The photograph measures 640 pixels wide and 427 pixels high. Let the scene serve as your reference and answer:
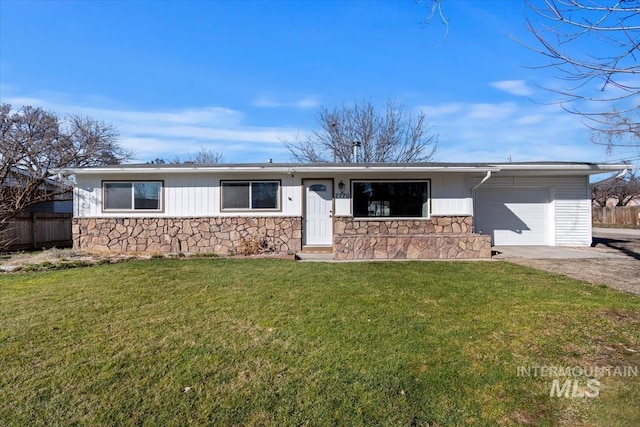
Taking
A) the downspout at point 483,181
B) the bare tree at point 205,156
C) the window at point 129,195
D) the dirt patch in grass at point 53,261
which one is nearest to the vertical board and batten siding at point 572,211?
the downspout at point 483,181

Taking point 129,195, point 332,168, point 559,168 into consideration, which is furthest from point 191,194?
point 559,168

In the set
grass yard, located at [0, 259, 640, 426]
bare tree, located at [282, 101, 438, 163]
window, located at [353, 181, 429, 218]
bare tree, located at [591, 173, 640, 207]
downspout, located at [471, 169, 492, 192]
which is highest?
bare tree, located at [282, 101, 438, 163]

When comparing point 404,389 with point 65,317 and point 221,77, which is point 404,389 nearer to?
point 65,317

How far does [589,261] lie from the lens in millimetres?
8000

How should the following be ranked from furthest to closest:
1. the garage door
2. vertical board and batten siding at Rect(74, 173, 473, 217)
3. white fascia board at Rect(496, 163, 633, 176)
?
1. the garage door
2. vertical board and batten siding at Rect(74, 173, 473, 217)
3. white fascia board at Rect(496, 163, 633, 176)

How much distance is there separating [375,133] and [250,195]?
13011 mm

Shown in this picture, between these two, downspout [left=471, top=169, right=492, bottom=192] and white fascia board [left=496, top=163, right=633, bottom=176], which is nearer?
downspout [left=471, top=169, right=492, bottom=192]

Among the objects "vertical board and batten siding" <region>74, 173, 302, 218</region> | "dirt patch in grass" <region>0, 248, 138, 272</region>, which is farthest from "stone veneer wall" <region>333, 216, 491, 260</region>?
"dirt patch in grass" <region>0, 248, 138, 272</region>

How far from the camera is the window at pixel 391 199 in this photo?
10273 millimetres

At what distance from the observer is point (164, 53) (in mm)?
10180

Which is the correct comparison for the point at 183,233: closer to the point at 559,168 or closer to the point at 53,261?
the point at 53,261

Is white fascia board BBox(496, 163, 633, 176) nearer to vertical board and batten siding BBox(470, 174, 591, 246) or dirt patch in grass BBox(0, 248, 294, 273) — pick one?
vertical board and batten siding BBox(470, 174, 591, 246)

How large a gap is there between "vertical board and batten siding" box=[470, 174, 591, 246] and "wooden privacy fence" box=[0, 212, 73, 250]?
15.1m

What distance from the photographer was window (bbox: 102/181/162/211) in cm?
1020
